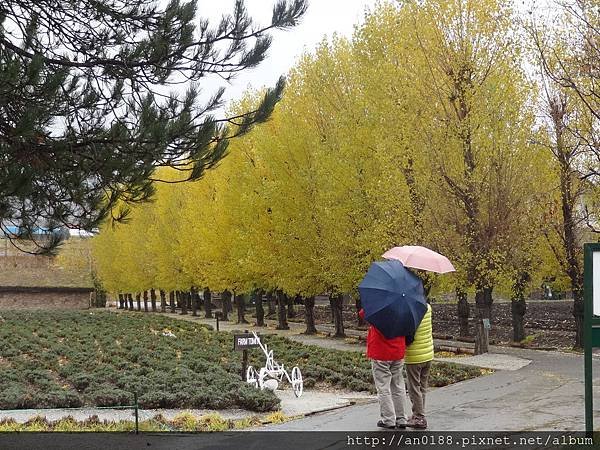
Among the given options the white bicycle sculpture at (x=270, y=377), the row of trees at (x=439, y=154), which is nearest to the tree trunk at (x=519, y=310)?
the row of trees at (x=439, y=154)

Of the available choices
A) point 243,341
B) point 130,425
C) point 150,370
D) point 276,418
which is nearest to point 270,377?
point 243,341

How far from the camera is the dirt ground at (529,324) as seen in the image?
76.9 ft

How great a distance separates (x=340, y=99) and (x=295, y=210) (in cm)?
426

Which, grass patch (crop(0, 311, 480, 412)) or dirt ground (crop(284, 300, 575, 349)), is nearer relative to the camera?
grass patch (crop(0, 311, 480, 412))

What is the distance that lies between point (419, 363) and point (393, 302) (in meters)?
0.89

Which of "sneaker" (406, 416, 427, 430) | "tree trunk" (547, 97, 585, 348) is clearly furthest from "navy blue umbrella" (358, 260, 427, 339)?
"tree trunk" (547, 97, 585, 348)

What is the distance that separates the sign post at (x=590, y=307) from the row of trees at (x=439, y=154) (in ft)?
29.9

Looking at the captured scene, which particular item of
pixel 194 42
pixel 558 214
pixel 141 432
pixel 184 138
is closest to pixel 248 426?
pixel 141 432

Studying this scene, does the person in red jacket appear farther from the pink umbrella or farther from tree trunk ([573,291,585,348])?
tree trunk ([573,291,585,348])

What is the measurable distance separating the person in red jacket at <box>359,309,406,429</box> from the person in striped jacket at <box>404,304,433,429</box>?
12cm

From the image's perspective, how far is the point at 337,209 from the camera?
21.9 meters

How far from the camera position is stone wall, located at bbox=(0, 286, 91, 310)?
58062 mm

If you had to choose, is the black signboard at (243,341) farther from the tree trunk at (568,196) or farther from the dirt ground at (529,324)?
the dirt ground at (529,324)

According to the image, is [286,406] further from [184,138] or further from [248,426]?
[184,138]
